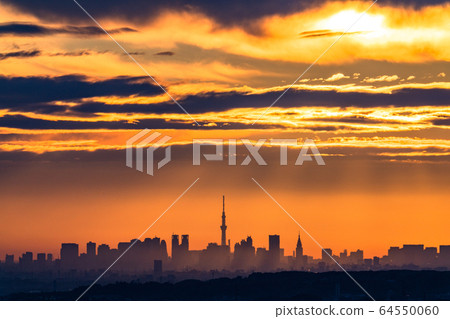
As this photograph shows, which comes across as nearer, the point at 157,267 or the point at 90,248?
the point at 157,267

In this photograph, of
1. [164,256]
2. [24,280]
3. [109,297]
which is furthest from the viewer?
[164,256]

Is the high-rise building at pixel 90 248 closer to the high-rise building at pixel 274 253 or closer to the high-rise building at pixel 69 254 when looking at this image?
the high-rise building at pixel 69 254

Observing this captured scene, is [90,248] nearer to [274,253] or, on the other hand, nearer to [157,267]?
[157,267]

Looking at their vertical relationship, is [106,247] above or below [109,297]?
above

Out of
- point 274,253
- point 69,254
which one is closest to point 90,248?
point 69,254

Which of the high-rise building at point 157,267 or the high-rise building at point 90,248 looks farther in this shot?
the high-rise building at point 90,248

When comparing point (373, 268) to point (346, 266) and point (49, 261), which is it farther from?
point (49, 261)

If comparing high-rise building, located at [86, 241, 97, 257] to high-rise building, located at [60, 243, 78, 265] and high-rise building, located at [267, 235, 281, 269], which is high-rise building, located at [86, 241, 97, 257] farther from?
high-rise building, located at [267, 235, 281, 269]

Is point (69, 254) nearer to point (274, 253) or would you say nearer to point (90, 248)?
point (90, 248)

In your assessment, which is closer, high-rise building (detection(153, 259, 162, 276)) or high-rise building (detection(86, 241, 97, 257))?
high-rise building (detection(153, 259, 162, 276))

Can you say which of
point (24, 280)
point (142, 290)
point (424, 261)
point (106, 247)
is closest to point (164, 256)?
point (106, 247)

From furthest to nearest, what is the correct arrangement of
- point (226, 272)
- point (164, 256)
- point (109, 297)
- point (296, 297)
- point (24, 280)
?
point (164, 256) → point (226, 272) → point (24, 280) → point (109, 297) → point (296, 297)
